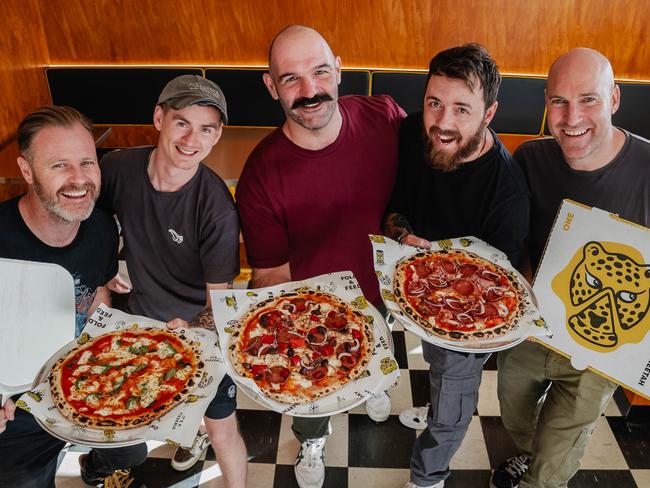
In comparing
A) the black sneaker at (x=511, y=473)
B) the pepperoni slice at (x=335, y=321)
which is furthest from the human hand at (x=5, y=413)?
the black sneaker at (x=511, y=473)

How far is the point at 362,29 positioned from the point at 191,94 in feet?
9.06

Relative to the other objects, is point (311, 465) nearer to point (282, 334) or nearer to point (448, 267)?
point (282, 334)

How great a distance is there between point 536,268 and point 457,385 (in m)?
0.62

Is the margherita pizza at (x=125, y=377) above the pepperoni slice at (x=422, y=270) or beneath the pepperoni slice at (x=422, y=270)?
beneath

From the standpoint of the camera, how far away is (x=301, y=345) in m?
2.08

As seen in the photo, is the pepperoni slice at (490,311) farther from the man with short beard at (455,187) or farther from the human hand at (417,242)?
the human hand at (417,242)

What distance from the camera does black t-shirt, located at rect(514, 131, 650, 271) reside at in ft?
6.75

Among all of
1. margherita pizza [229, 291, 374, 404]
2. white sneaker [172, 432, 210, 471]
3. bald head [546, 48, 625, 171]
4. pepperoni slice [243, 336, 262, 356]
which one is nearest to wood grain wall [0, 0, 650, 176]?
bald head [546, 48, 625, 171]

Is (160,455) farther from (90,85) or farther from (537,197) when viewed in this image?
(90,85)

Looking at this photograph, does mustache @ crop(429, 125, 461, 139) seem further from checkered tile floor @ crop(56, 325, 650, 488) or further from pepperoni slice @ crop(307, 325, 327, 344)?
checkered tile floor @ crop(56, 325, 650, 488)

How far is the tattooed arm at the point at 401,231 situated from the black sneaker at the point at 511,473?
4.62 feet

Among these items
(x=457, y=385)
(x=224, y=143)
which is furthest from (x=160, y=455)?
(x=224, y=143)

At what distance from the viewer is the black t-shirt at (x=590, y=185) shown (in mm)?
2057

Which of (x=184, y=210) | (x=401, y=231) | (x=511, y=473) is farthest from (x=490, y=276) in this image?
(x=184, y=210)
